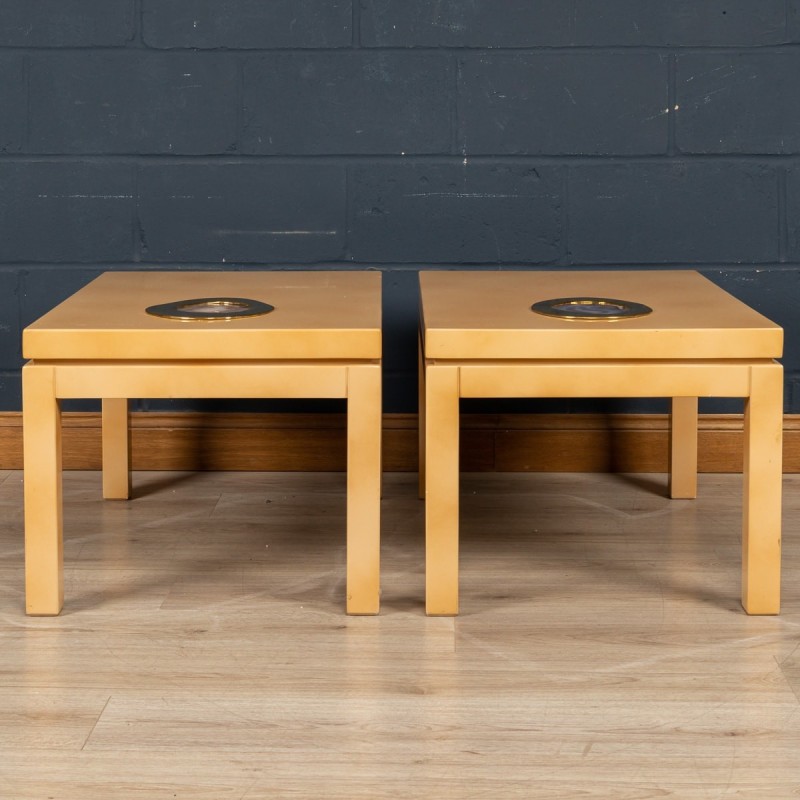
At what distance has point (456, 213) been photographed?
2.77 m

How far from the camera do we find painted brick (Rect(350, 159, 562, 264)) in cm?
275

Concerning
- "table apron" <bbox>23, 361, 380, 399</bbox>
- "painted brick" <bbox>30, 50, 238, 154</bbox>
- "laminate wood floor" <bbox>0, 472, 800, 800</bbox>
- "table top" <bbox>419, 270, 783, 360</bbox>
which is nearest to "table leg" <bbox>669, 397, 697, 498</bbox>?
"laminate wood floor" <bbox>0, 472, 800, 800</bbox>

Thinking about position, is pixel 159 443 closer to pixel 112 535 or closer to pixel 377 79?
pixel 112 535

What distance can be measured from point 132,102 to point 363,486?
1171mm

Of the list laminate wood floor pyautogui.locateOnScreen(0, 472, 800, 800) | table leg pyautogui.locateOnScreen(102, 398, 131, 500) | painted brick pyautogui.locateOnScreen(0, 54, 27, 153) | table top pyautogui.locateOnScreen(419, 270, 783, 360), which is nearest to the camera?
laminate wood floor pyautogui.locateOnScreen(0, 472, 800, 800)

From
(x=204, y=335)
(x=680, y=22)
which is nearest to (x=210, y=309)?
(x=204, y=335)

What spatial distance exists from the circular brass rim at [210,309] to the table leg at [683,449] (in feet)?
3.06

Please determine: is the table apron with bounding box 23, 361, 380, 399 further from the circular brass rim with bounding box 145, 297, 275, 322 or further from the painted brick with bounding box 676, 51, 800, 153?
the painted brick with bounding box 676, 51, 800, 153

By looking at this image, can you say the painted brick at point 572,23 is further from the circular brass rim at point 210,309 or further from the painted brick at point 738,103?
the circular brass rim at point 210,309

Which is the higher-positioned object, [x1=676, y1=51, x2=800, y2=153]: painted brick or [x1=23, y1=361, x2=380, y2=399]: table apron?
[x1=676, y1=51, x2=800, y2=153]: painted brick

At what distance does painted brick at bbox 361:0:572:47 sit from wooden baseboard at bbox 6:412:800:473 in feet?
2.55

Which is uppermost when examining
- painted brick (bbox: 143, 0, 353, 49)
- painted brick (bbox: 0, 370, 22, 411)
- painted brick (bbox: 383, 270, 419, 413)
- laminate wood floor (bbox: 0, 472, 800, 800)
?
painted brick (bbox: 143, 0, 353, 49)

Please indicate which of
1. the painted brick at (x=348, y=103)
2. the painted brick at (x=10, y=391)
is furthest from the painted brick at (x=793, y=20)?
the painted brick at (x=10, y=391)

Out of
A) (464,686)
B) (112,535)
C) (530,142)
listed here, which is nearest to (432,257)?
(530,142)
